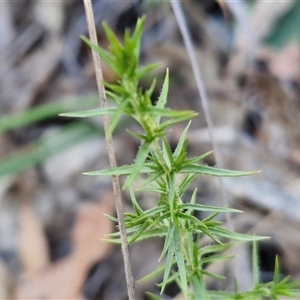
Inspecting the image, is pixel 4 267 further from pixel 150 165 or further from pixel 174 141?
pixel 150 165

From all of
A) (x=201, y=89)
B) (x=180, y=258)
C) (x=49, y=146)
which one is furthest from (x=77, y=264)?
(x=180, y=258)

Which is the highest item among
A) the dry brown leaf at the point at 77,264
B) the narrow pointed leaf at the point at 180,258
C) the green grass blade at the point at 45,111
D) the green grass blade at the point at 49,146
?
the green grass blade at the point at 45,111

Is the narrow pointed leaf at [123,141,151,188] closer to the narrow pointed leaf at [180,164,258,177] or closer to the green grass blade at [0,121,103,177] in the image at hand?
the narrow pointed leaf at [180,164,258,177]

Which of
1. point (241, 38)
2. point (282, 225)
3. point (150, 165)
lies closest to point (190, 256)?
point (150, 165)

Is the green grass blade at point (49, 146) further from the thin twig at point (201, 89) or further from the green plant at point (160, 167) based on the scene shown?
the green plant at point (160, 167)

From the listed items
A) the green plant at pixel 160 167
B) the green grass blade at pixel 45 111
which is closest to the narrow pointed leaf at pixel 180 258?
the green plant at pixel 160 167

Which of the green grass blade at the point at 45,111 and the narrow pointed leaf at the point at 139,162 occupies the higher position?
the green grass blade at the point at 45,111
